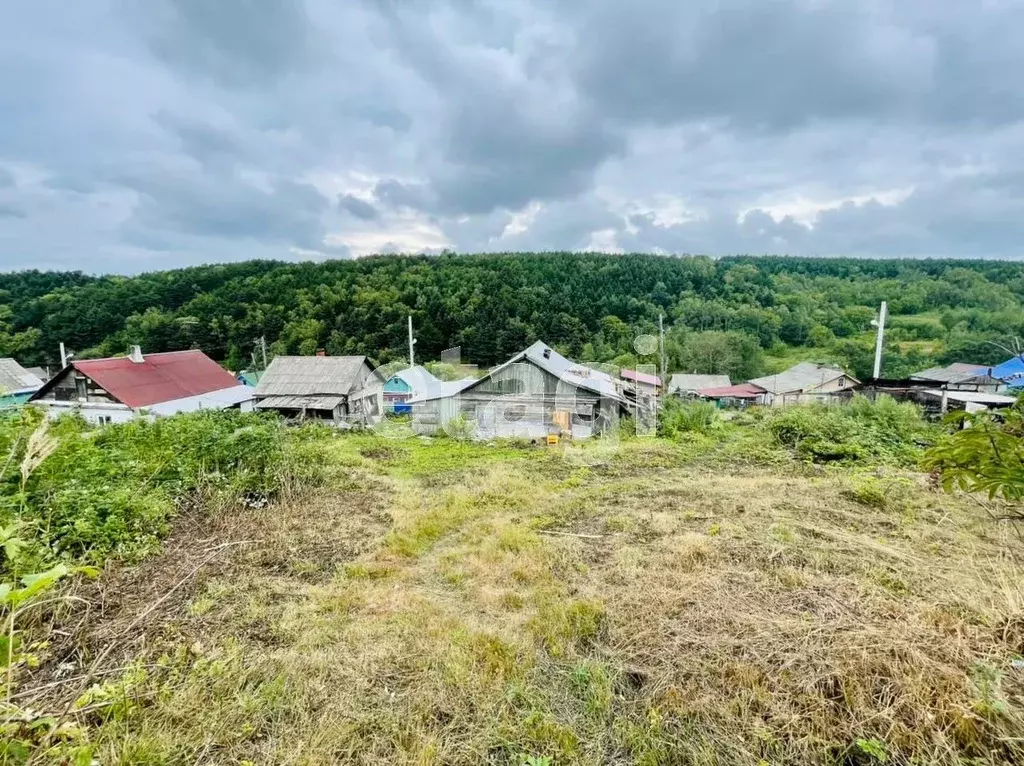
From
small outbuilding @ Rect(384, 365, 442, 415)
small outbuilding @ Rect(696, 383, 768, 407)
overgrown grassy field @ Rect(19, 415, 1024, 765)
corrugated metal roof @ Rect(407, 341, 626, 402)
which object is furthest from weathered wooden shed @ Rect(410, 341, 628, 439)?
small outbuilding @ Rect(696, 383, 768, 407)

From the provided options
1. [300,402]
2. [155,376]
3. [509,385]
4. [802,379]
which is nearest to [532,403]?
[509,385]

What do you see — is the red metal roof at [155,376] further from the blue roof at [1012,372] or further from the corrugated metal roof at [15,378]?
the blue roof at [1012,372]

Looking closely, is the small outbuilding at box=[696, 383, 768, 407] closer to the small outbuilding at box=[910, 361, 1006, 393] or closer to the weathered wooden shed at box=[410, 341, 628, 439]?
the small outbuilding at box=[910, 361, 1006, 393]

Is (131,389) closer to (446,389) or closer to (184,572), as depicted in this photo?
(446,389)

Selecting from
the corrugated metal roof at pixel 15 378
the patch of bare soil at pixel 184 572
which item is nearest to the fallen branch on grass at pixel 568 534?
the patch of bare soil at pixel 184 572

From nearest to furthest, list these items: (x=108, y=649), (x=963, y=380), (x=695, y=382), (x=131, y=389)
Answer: (x=108, y=649)
(x=131, y=389)
(x=963, y=380)
(x=695, y=382)
